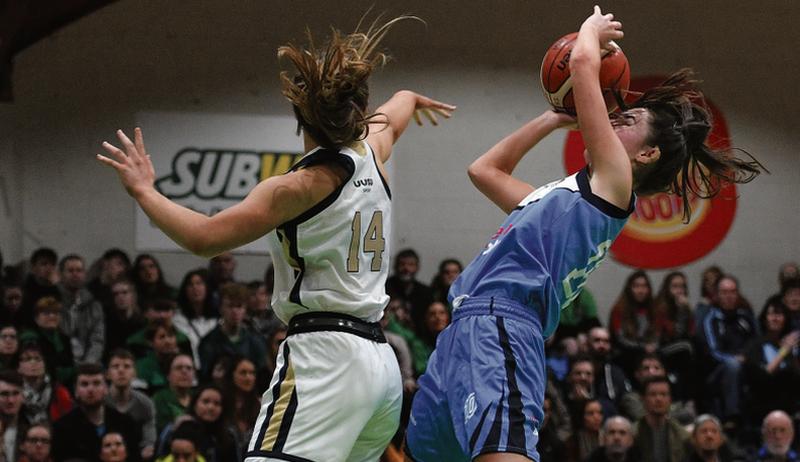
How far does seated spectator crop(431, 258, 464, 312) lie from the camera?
1085 cm

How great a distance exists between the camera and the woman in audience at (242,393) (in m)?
8.65

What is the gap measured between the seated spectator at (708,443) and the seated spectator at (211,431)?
126 inches

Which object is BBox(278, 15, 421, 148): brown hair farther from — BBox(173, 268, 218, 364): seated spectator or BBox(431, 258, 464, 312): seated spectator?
BBox(431, 258, 464, 312): seated spectator

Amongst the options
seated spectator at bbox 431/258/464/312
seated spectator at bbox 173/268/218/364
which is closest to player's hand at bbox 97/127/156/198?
seated spectator at bbox 173/268/218/364

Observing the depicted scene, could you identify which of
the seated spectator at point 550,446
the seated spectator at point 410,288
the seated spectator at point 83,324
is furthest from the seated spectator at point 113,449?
the seated spectator at point 410,288

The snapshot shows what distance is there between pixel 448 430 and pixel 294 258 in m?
0.73

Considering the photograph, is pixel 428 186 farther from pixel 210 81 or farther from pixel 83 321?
pixel 83 321

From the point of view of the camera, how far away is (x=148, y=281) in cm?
1067

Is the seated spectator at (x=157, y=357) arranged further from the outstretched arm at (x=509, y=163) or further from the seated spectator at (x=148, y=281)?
the outstretched arm at (x=509, y=163)

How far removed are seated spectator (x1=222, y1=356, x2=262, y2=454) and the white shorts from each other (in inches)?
187

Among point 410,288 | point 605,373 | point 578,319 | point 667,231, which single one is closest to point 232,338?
point 410,288

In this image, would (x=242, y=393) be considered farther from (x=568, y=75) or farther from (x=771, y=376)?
(x=568, y=75)

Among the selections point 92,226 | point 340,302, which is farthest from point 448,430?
point 92,226

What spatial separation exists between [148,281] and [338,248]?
23.0 feet
